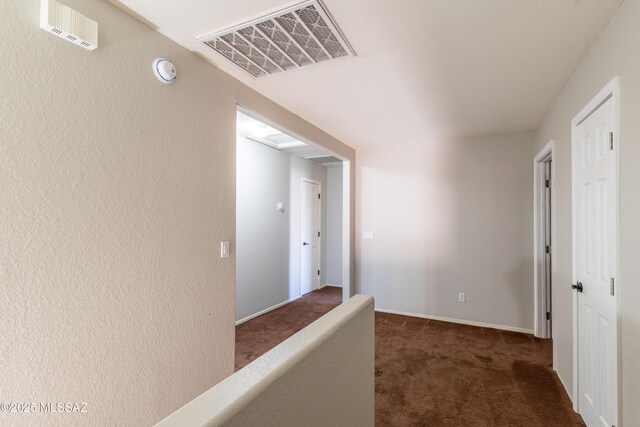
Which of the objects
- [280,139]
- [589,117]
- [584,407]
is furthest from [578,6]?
[280,139]

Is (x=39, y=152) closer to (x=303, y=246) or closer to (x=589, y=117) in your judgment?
(x=589, y=117)

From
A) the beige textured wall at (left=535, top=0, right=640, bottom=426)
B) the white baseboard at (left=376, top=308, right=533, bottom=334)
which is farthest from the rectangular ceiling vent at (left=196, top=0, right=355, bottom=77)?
the white baseboard at (left=376, top=308, right=533, bottom=334)

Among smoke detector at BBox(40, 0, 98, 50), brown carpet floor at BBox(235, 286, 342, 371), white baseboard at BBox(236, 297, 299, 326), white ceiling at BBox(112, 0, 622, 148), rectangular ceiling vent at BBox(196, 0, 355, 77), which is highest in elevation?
white ceiling at BBox(112, 0, 622, 148)

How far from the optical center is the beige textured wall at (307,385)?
65 centimetres

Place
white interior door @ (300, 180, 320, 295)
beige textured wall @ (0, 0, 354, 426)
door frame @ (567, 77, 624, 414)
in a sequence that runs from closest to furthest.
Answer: beige textured wall @ (0, 0, 354, 426) < door frame @ (567, 77, 624, 414) < white interior door @ (300, 180, 320, 295)

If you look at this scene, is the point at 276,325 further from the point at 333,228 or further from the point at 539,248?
the point at 539,248

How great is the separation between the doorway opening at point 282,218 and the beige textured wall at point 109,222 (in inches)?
55.2

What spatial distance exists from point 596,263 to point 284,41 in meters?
2.30

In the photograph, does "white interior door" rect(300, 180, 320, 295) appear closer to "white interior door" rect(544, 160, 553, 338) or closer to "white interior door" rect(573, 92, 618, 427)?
"white interior door" rect(544, 160, 553, 338)

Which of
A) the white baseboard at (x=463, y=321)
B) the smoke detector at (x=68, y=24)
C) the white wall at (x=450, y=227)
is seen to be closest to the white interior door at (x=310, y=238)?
the white wall at (x=450, y=227)

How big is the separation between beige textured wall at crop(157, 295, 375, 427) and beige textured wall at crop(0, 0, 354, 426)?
1.04 m

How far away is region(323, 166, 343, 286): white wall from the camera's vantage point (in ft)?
20.3

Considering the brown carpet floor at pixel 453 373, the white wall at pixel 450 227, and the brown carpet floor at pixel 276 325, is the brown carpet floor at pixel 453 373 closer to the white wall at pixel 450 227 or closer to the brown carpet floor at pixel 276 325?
the brown carpet floor at pixel 276 325

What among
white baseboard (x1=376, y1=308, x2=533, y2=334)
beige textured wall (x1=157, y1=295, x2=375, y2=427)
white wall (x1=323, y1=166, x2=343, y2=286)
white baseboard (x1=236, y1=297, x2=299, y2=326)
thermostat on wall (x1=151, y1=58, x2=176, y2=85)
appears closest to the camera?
beige textured wall (x1=157, y1=295, x2=375, y2=427)
